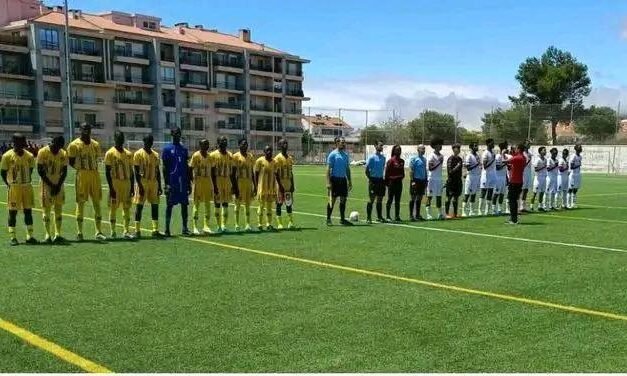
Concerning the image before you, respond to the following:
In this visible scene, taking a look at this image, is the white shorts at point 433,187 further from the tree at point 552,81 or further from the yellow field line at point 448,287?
the tree at point 552,81

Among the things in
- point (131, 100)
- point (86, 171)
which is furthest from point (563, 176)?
point (131, 100)

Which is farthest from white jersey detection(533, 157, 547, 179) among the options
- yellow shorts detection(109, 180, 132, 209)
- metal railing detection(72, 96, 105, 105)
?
metal railing detection(72, 96, 105, 105)

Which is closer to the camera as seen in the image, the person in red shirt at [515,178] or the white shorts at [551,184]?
the person in red shirt at [515,178]

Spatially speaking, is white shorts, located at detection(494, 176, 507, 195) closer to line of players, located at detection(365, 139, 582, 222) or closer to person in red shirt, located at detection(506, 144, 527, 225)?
line of players, located at detection(365, 139, 582, 222)

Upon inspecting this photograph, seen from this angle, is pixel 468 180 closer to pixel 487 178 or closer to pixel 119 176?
pixel 487 178

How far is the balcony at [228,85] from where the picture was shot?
90000 millimetres

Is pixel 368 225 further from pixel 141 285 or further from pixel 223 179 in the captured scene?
pixel 141 285

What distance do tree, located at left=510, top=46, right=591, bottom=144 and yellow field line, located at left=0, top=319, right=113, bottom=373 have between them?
85.6m

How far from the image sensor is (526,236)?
13.8 meters

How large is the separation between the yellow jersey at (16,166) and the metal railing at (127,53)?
229 ft

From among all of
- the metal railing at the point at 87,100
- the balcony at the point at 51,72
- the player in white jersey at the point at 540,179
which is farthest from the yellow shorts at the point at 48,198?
the metal railing at the point at 87,100

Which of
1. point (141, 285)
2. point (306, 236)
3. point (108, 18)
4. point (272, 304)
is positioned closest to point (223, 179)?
point (306, 236)

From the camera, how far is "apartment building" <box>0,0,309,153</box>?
233ft

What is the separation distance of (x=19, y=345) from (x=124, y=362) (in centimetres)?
111
